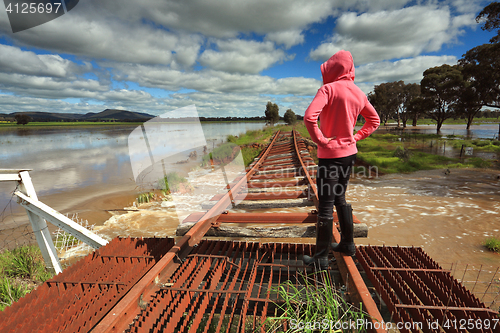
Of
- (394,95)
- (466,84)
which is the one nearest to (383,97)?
(394,95)

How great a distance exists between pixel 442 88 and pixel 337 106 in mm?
36568

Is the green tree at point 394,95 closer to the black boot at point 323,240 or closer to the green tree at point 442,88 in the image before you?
the green tree at point 442,88

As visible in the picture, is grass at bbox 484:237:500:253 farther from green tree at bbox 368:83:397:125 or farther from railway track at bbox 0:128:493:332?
green tree at bbox 368:83:397:125

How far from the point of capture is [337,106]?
2.05 meters

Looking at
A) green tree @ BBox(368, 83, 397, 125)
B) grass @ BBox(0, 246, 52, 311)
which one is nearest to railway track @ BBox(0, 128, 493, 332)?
grass @ BBox(0, 246, 52, 311)

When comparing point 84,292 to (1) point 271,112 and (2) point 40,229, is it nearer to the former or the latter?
(2) point 40,229

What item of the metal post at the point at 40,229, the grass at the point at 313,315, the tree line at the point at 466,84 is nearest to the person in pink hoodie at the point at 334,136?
the grass at the point at 313,315

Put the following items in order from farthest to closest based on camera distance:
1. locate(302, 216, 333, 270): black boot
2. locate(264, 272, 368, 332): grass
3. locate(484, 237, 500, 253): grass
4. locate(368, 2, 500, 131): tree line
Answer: locate(368, 2, 500, 131): tree line
locate(484, 237, 500, 253): grass
locate(302, 216, 333, 270): black boot
locate(264, 272, 368, 332): grass

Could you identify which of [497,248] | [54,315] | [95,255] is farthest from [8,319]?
[497,248]

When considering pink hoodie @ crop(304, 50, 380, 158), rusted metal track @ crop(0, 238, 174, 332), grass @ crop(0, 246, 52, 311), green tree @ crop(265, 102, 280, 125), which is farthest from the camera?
green tree @ crop(265, 102, 280, 125)

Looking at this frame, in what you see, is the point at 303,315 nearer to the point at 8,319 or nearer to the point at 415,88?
the point at 8,319

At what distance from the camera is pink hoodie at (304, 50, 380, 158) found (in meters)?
2.02

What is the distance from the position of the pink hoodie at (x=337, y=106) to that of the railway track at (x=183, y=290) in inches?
40.6

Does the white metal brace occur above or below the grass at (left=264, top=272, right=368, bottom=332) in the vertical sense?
above
